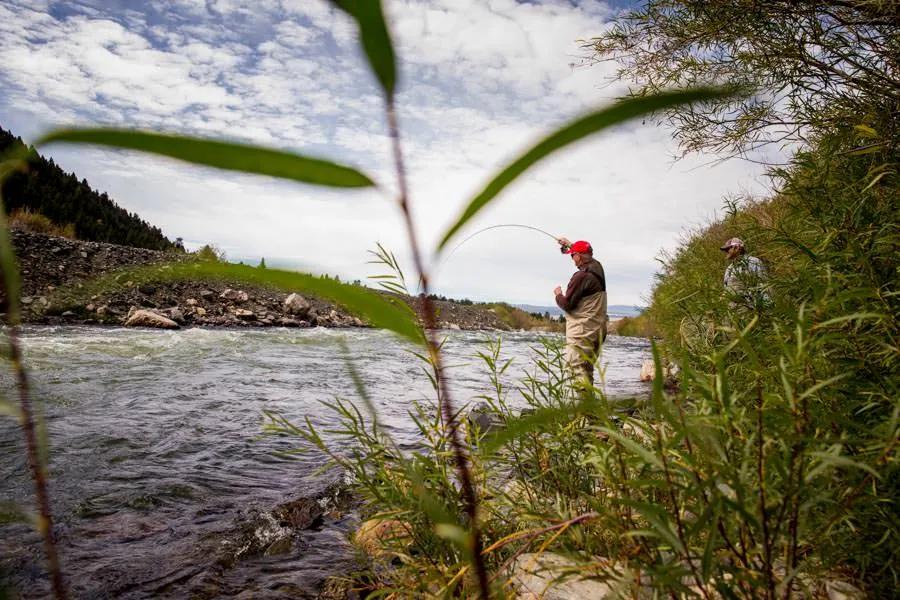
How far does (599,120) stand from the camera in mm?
357

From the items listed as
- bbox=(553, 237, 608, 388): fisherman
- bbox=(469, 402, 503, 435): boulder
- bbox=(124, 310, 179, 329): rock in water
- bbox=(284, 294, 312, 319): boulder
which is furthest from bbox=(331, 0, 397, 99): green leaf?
bbox=(284, 294, 312, 319): boulder

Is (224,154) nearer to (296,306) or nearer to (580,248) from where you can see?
(580,248)

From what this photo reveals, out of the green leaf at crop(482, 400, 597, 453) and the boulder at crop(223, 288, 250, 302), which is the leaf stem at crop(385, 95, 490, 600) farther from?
the boulder at crop(223, 288, 250, 302)

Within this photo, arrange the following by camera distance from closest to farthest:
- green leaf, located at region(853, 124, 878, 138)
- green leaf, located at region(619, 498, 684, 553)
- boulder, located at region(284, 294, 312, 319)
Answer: green leaf, located at region(619, 498, 684, 553) → green leaf, located at region(853, 124, 878, 138) → boulder, located at region(284, 294, 312, 319)

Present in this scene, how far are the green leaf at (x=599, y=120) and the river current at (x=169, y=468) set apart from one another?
0.76 feet

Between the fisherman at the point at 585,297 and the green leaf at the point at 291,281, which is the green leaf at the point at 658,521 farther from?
the fisherman at the point at 585,297

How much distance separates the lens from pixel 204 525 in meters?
3.39

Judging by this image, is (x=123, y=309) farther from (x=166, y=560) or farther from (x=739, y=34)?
(x=739, y=34)

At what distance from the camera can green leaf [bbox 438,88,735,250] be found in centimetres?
34

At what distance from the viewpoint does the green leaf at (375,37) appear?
0.39 meters

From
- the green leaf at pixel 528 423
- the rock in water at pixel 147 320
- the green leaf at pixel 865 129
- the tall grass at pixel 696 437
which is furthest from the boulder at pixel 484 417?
the rock in water at pixel 147 320

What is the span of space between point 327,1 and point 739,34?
3947 mm

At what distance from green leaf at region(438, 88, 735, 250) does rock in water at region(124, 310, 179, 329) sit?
14652mm

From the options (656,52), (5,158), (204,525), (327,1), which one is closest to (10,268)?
(5,158)
